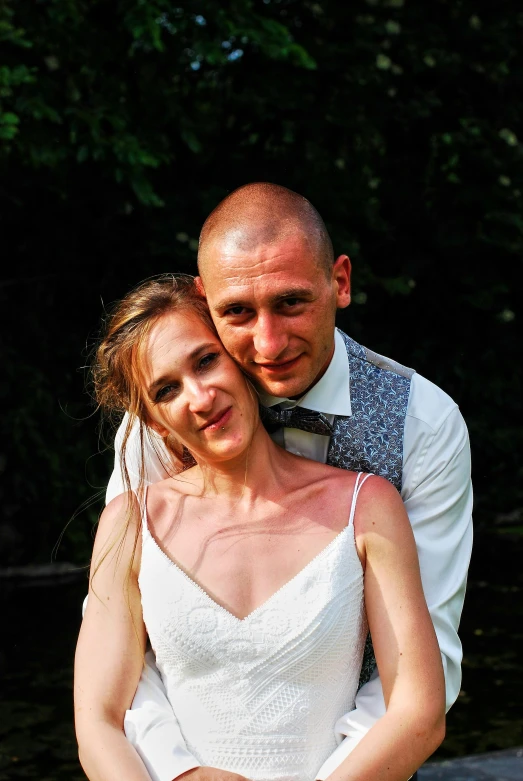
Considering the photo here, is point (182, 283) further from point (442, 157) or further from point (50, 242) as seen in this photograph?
point (442, 157)

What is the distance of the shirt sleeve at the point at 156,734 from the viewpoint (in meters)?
2.50

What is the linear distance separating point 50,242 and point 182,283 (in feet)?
19.0

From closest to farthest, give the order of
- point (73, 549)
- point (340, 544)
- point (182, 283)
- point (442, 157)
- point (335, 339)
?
point (340, 544)
point (182, 283)
point (335, 339)
point (73, 549)
point (442, 157)

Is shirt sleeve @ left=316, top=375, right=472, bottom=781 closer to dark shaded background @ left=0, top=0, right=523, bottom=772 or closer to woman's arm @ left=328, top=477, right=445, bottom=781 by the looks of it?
woman's arm @ left=328, top=477, right=445, bottom=781

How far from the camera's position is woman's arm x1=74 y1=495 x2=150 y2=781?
251 cm

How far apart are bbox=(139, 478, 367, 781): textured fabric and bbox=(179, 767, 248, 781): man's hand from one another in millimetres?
73

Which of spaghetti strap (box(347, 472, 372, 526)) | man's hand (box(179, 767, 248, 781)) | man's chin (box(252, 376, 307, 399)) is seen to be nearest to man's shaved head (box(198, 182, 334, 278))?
man's chin (box(252, 376, 307, 399))

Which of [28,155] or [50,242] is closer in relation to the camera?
[28,155]

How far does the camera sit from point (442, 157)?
9562mm

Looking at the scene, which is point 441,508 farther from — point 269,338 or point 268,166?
point 268,166

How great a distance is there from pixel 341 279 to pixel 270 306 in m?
0.30

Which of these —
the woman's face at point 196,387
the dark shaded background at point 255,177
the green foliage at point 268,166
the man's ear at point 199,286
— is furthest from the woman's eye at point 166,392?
the green foliage at point 268,166

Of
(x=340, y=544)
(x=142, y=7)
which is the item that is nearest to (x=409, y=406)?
(x=340, y=544)

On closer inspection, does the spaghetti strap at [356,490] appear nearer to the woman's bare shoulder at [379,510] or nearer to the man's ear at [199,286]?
the woman's bare shoulder at [379,510]
